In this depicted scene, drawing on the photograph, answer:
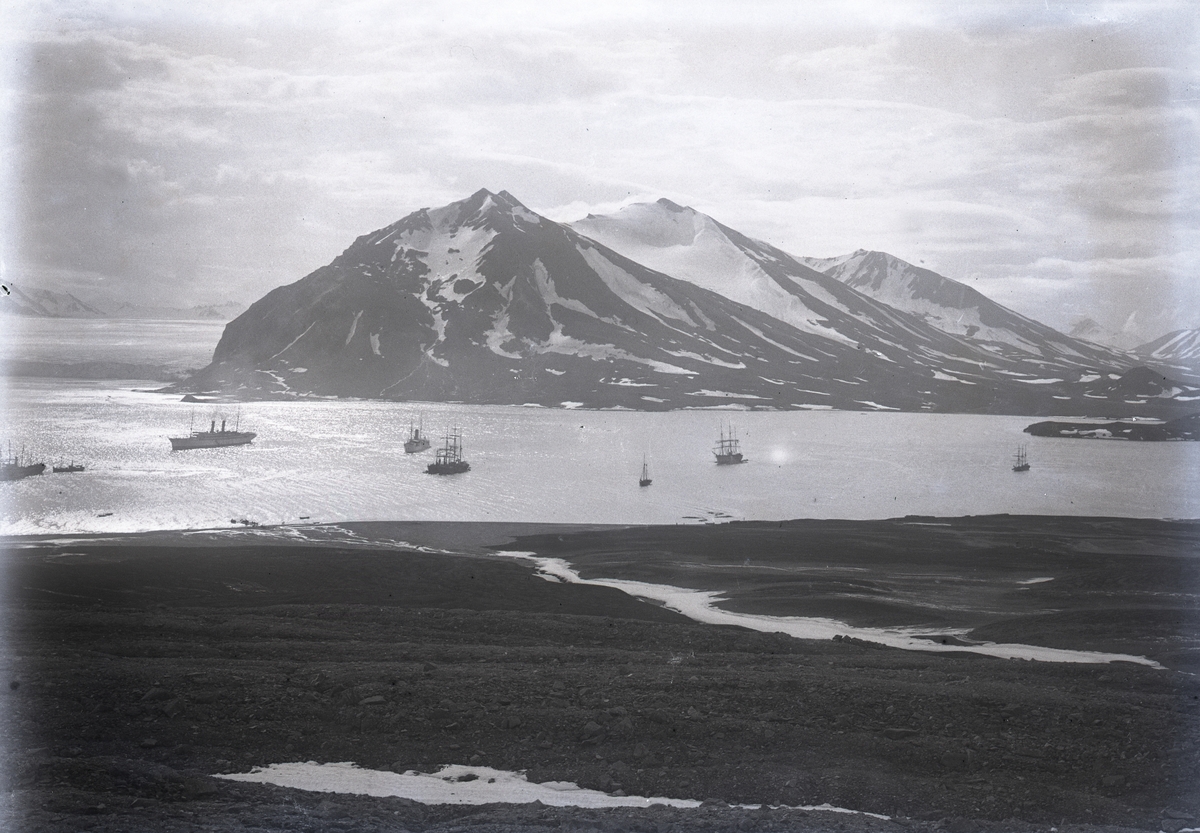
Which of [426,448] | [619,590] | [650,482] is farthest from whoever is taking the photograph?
[426,448]

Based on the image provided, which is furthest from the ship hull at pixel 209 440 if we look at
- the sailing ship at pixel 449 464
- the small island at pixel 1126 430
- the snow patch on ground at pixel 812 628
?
the small island at pixel 1126 430

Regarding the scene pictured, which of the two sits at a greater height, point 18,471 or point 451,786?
point 18,471

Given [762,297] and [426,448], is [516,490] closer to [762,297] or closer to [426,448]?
[426,448]

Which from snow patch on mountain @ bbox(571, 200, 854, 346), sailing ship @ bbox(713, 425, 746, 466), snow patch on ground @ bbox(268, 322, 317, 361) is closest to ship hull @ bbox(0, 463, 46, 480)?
sailing ship @ bbox(713, 425, 746, 466)

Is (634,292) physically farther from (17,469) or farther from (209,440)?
(17,469)

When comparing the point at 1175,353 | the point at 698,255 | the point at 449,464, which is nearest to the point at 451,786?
the point at 449,464

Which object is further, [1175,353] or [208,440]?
[1175,353]

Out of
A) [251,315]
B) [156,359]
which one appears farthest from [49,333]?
[251,315]
